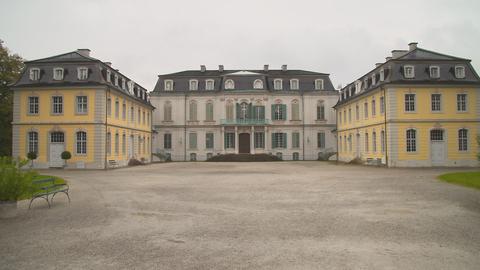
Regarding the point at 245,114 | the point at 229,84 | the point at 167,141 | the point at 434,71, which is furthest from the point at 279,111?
the point at 434,71

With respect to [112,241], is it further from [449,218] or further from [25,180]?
[449,218]

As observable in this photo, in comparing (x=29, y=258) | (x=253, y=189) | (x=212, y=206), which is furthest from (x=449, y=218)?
(x=29, y=258)

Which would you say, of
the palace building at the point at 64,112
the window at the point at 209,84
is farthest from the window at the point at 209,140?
the palace building at the point at 64,112

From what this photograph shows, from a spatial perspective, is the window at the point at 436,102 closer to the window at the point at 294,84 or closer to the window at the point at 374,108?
the window at the point at 374,108

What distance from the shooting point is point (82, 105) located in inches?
1104

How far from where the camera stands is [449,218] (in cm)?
859

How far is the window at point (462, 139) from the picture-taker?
90.9ft

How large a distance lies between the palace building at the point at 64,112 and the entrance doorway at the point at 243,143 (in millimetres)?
18575

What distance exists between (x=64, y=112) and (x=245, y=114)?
2186cm

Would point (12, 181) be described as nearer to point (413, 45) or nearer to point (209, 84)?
point (413, 45)

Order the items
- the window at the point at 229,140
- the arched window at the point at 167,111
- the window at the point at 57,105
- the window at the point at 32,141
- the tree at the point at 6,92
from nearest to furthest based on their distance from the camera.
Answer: the window at the point at 32,141
the window at the point at 57,105
the tree at the point at 6,92
the window at the point at 229,140
the arched window at the point at 167,111

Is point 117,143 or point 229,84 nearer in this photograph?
point 117,143

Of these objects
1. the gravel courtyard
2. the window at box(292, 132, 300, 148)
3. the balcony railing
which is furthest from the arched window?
the gravel courtyard

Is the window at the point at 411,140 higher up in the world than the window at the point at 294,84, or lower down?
lower down
